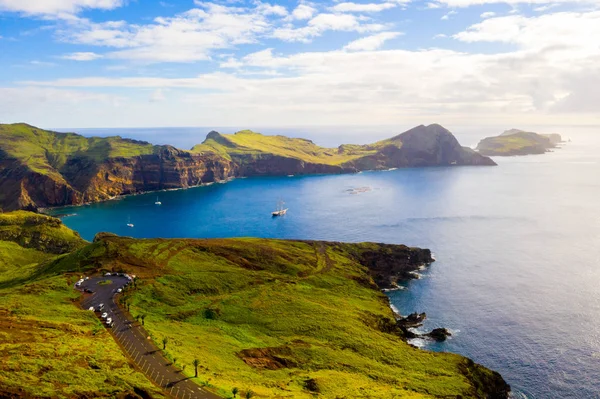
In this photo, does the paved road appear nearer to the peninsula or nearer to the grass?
the peninsula

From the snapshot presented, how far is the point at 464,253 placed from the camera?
19975 cm

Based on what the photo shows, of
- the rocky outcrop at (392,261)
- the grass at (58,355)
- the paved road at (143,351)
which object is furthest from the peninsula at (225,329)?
the rocky outcrop at (392,261)

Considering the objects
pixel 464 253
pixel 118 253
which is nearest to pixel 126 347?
pixel 118 253

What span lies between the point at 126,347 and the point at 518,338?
4187 inches

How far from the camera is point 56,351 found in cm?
6631

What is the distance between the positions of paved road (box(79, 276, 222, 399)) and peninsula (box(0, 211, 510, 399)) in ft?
3.26

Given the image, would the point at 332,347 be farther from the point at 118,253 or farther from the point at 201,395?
the point at 118,253

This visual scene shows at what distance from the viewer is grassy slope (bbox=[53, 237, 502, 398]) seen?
82312mm

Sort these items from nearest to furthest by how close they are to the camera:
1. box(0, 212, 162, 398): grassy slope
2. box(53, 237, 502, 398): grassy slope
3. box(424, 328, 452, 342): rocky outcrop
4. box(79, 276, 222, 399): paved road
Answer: box(0, 212, 162, 398): grassy slope → box(79, 276, 222, 399): paved road → box(53, 237, 502, 398): grassy slope → box(424, 328, 452, 342): rocky outcrop

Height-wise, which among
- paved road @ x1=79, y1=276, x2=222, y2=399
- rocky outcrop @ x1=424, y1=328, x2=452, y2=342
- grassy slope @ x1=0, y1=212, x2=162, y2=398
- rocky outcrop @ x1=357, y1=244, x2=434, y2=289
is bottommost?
rocky outcrop @ x1=424, y1=328, x2=452, y2=342

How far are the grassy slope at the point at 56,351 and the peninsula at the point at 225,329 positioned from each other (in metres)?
0.23

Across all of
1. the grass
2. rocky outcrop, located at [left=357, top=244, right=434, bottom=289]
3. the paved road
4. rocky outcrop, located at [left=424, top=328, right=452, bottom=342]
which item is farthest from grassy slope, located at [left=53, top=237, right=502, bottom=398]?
rocky outcrop, located at [left=424, top=328, right=452, bottom=342]

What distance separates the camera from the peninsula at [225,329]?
65.5 metres

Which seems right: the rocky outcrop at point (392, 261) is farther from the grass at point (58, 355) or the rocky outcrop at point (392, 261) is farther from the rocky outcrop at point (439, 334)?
the grass at point (58, 355)
